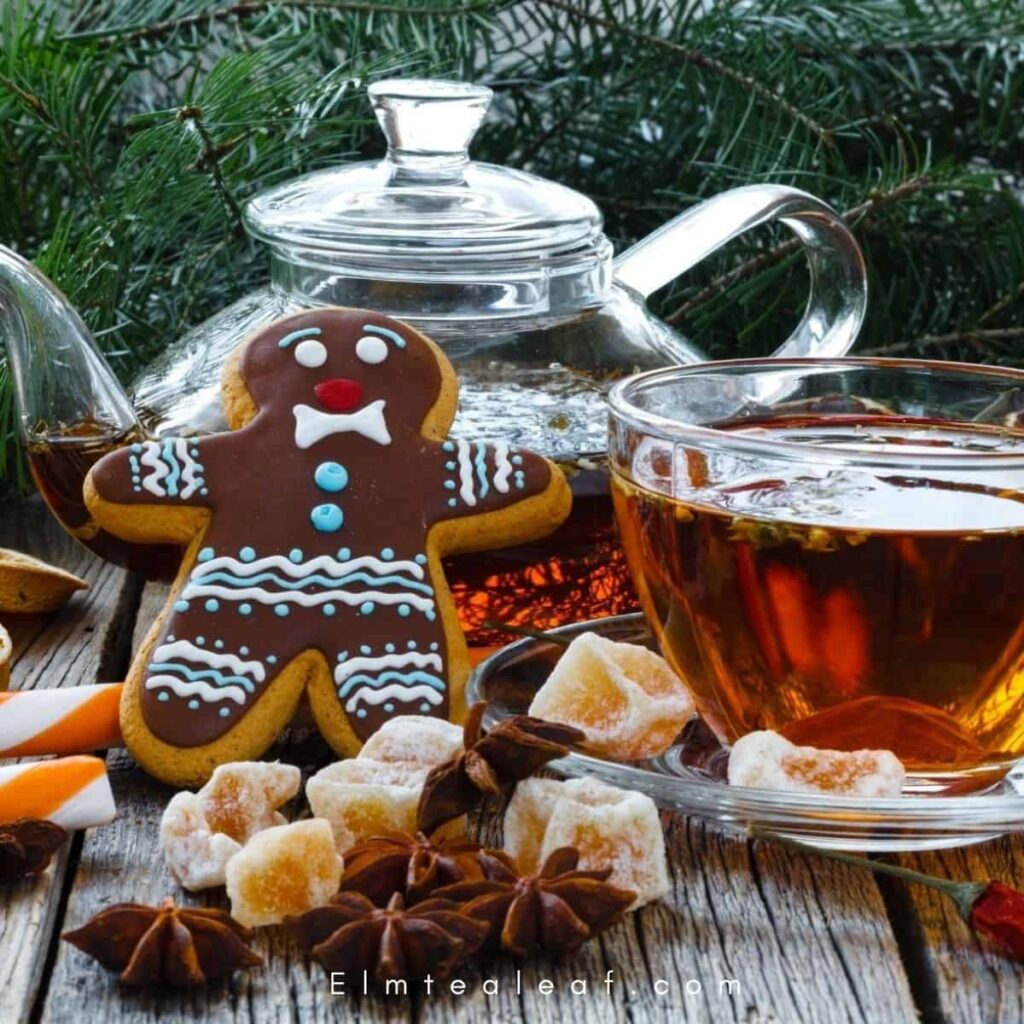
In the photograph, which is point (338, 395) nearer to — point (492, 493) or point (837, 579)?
point (492, 493)

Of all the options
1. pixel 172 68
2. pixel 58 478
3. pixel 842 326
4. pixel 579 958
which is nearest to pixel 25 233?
pixel 172 68

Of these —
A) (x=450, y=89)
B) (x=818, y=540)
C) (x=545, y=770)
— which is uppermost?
(x=450, y=89)

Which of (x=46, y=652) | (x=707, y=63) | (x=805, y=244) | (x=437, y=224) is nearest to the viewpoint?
(x=437, y=224)

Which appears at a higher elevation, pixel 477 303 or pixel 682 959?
pixel 477 303

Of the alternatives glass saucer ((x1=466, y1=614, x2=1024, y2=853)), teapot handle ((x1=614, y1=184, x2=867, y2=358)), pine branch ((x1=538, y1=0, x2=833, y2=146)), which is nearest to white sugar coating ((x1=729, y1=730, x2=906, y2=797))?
glass saucer ((x1=466, y1=614, x2=1024, y2=853))

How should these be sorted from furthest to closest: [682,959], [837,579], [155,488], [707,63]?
[707,63]
[155,488]
[837,579]
[682,959]

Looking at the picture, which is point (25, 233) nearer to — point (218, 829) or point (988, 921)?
point (218, 829)

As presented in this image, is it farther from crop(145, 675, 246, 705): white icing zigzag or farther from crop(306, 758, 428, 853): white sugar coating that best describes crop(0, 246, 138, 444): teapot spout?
crop(306, 758, 428, 853): white sugar coating

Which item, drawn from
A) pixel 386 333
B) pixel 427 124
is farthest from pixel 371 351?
pixel 427 124
